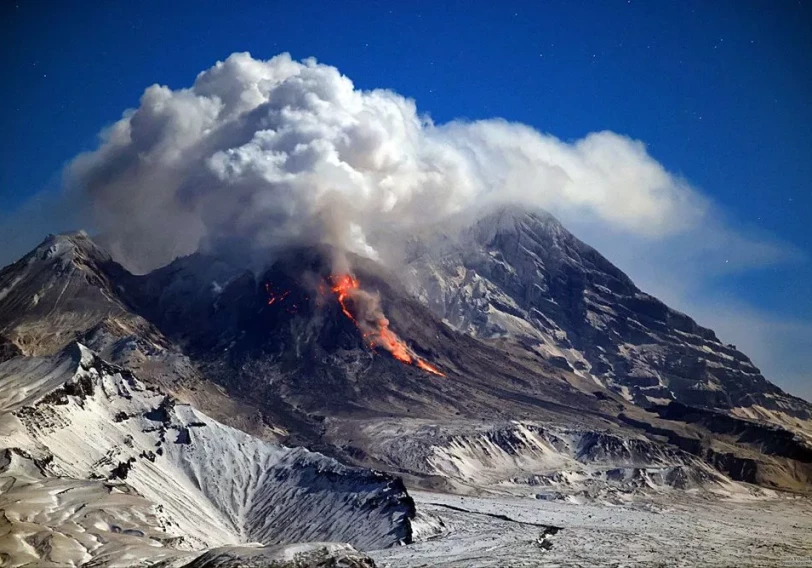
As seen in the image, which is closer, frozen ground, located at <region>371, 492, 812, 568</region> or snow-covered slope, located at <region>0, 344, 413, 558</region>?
frozen ground, located at <region>371, 492, 812, 568</region>

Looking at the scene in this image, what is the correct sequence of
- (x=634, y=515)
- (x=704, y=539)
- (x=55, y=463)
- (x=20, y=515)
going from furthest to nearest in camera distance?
(x=634, y=515), (x=704, y=539), (x=55, y=463), (x=20, y=515)

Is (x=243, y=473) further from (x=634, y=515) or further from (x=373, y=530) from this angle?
(x=634, y=515)

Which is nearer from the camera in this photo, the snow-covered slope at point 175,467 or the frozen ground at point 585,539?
the frozen ground at point 585,539

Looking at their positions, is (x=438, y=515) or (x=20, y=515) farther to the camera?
(x=438, y=515)

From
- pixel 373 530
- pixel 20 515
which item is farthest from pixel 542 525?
pixel 20 515

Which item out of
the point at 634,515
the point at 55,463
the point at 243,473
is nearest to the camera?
the point at 55,463
